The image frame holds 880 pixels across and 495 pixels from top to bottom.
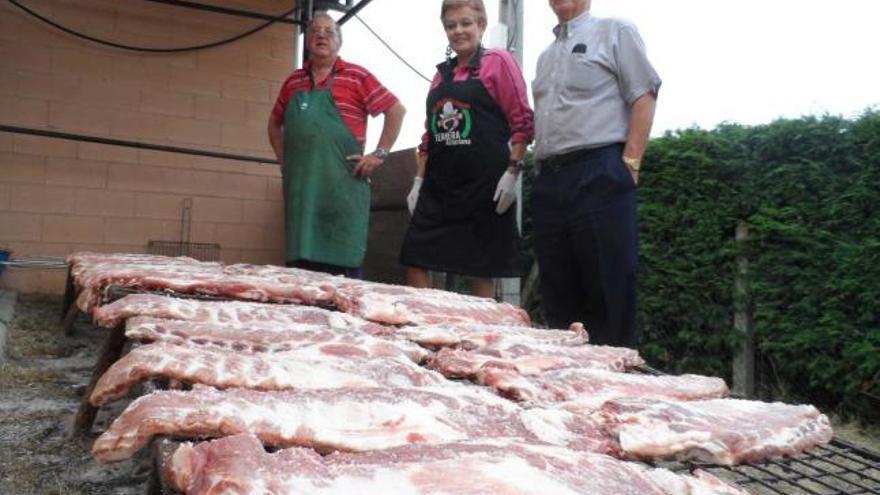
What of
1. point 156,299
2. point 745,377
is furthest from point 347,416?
point 745,377

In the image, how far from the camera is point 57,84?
581 centimetres

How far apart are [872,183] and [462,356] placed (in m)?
3.17

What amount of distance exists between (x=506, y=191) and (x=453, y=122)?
455 mm

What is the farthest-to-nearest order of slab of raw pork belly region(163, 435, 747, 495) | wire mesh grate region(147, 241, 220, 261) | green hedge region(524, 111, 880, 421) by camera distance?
wire mesh grate region(147, 241, 220, 261) → green hedge region(524, 111, 880, 421) → slab of raw pork belly region(163, 435, 747, 495)

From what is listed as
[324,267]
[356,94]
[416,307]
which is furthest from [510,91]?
[416,307]

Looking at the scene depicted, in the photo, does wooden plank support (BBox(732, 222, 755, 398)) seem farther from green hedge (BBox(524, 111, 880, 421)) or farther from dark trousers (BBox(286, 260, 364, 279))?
dark trousers (BBox(286, 260, 364, 279))

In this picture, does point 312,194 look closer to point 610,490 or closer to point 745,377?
point 745,377

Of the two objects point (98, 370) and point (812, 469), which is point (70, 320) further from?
point (812, 469)

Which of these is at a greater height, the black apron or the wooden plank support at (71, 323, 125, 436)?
the black apron

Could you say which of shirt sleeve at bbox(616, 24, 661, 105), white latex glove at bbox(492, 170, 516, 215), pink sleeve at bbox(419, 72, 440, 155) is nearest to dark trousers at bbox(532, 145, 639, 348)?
shirt sleeve at bbox(616, 24, 661, 105)

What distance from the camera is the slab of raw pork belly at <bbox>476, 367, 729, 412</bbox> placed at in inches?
56.4

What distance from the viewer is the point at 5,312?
4.48 m

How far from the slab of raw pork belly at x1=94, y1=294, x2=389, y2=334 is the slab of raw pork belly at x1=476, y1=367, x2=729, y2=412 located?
0.49 m

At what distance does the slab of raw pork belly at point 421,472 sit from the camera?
923 mm
